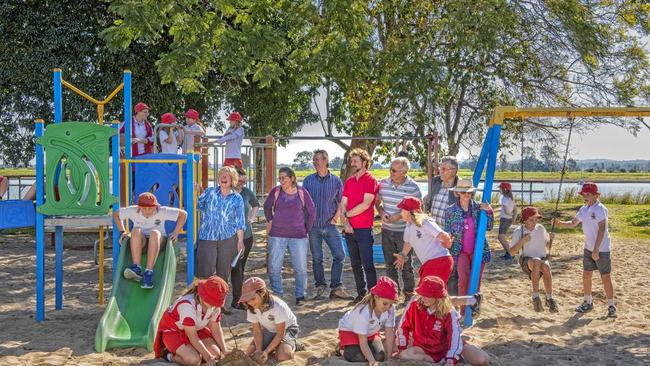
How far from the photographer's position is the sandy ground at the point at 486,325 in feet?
20.0

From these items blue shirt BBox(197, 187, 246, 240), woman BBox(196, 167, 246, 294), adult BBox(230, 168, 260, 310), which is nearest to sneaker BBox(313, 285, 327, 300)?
adult BBox(230, 168, 260, 310)

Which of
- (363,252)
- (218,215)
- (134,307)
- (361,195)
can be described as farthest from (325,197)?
(134,307)

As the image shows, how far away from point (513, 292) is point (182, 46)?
9.08m

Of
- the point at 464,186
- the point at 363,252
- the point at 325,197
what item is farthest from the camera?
the point at 325,197

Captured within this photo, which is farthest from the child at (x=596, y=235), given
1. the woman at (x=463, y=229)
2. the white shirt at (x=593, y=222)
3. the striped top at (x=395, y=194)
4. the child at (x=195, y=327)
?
the child at (x=195, y=327)

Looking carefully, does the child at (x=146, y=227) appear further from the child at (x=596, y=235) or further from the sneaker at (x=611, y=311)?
the sneaker at (x=611, y=311)

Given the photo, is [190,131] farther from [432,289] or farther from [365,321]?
[432,289]

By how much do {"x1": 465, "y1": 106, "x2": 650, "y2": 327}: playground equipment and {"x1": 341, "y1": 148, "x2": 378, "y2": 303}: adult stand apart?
1230 mm

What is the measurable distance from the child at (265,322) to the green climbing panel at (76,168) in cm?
274

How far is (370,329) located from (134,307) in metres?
2.62

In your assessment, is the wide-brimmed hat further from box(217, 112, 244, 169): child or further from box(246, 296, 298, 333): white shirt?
box(217, 112, 244, 169): child

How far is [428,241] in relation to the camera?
22.0 ft

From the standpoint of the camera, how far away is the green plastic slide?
21.1ft

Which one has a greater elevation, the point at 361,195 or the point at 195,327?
the point at 361,195
